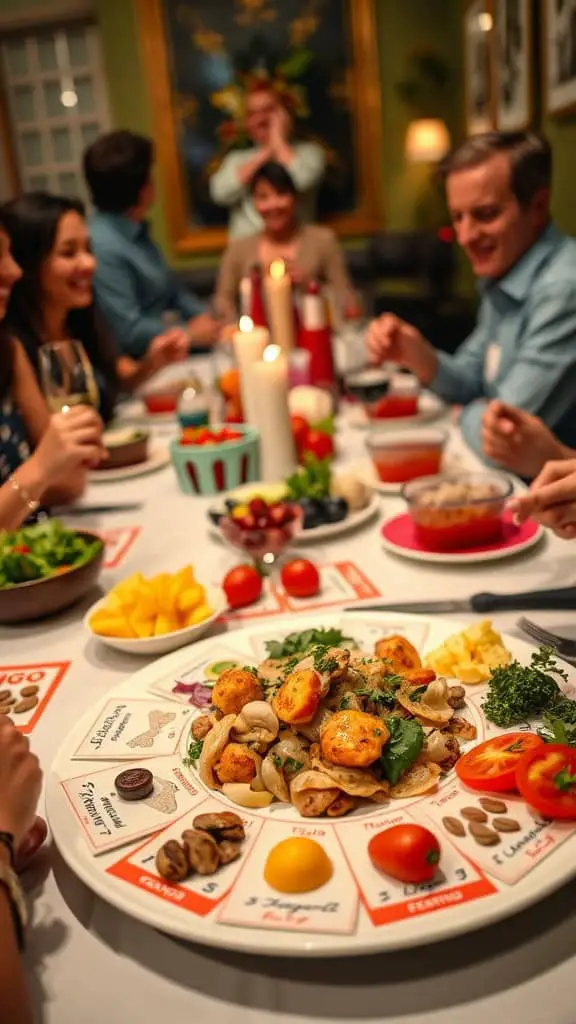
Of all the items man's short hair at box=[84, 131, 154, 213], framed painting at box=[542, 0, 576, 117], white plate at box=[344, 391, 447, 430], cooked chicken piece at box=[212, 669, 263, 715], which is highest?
framed painting at box=[542, 0, 576, 117]

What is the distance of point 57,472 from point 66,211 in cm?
149

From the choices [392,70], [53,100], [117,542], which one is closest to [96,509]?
[117,542]

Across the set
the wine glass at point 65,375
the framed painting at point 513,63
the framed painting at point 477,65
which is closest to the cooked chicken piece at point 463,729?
the wine glass at point 65,375

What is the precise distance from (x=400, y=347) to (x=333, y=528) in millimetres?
1058

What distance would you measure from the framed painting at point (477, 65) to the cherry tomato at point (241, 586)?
4879mm

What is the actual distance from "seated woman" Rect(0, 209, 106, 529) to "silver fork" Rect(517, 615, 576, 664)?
0.88 meters

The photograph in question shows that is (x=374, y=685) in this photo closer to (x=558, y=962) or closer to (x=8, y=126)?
(x=558, y=962)

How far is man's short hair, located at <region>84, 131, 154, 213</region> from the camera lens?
3902 millimetres

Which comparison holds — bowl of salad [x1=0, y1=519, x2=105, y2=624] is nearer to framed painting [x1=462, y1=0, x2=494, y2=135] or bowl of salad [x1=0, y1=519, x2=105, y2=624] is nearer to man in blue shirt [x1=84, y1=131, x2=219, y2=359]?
man in blue shirt [x1=84, y1=131, x2=219, y2=359]

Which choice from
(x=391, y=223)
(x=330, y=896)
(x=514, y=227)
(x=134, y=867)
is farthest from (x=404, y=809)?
(x=391, y=223)

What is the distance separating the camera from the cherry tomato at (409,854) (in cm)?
66

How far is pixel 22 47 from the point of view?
716 centimetres

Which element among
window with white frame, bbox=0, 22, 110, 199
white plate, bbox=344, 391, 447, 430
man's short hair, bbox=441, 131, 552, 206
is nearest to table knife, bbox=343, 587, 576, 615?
white plate, bbox=344, 391, 447, 430

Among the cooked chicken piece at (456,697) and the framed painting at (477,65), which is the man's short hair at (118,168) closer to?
the framed painting at (477,65)
